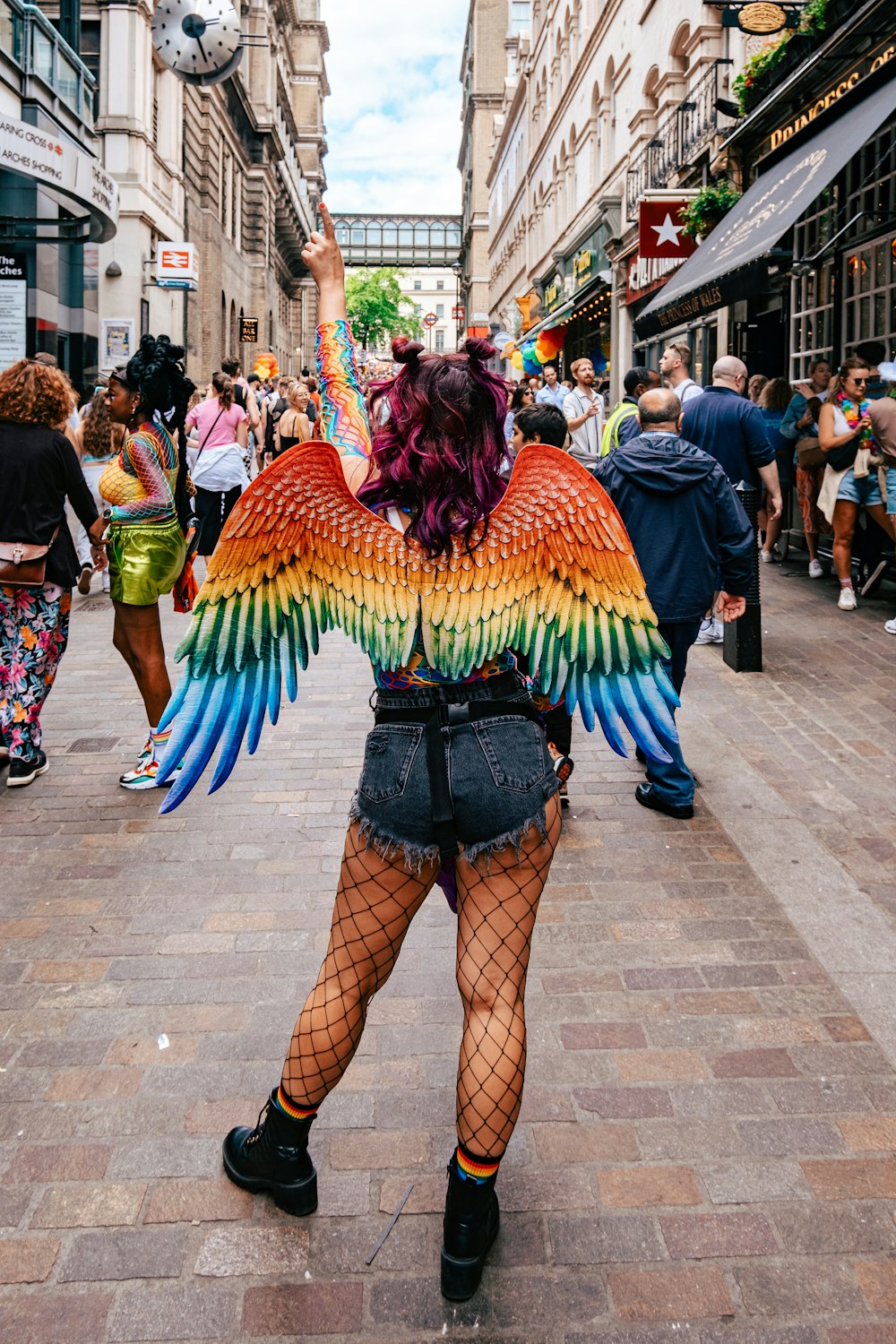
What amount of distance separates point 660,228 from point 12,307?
27.6 feet

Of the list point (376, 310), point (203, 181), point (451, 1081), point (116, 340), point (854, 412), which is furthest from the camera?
point (376, 310)

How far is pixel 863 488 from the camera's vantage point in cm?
985

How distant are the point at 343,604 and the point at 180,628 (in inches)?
303

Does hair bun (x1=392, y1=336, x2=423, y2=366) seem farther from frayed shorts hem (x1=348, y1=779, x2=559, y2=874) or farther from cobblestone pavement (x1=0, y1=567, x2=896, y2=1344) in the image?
cobblestone pavement (x1=0, y1=567, x2=896, y2=1344)

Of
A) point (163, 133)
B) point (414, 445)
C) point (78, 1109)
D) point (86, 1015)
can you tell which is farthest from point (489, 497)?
point (163, 133)

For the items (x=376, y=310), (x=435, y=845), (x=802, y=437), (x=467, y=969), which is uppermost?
(x=376, y=310)

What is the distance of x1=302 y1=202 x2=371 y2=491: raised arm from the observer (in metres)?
2.56

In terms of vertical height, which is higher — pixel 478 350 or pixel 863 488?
pixel 863 488

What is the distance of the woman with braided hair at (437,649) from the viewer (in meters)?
2.39

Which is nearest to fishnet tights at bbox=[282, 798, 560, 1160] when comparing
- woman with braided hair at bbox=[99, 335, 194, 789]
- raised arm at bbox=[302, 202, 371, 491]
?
raised arm at bbox=[302, 202, 371, 491]

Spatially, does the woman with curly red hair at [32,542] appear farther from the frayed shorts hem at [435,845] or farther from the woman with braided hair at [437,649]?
the frayed shorts hem at [435,845]

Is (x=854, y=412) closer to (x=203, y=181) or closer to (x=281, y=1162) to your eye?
(x=281, y=1162)

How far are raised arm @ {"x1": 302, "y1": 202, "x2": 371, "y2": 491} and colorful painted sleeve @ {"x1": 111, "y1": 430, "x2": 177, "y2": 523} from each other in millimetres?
2976

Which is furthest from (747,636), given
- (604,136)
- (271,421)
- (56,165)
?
(604,136)
